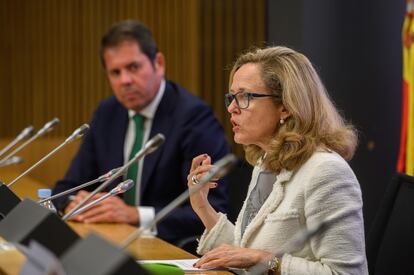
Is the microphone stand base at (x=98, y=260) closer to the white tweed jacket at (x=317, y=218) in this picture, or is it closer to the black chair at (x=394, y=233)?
the white tweed jacket at (x=317, y=218)

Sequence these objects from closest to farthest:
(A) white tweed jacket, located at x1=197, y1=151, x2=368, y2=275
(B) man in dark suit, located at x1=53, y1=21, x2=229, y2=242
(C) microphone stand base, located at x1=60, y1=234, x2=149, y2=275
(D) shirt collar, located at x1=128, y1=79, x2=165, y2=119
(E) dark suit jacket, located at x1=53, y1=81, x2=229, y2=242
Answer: (C) microphone stand base, located at x1=60, y1=234, x2=149, y2=275 < (A) white tweed jacket, located at x1=197, y1=151, x2=368, y2=275 < (E) dark suit jacket, located at x1=53, y1=81, x2=229, y2=242 < (B) man in dark suit, located at x1=53, y1=21, x2=229, y2=242 < (D) shirt collar, located at x1=128, y1=79, x2=165, y2=119

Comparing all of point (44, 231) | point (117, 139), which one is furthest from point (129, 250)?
point (117, 139)

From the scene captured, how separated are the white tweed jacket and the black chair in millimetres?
285

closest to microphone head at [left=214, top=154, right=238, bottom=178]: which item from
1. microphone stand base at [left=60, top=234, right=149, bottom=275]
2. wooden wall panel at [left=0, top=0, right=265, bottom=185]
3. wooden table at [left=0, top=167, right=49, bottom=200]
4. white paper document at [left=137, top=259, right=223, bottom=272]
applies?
microphone stand base at [left=60, top=234, right=149, bottom=275]

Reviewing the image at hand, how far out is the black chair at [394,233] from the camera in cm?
269

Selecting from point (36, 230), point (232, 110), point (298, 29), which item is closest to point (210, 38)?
point (298, 29)

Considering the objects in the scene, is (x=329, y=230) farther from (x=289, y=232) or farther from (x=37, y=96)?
(x=37, y=96)

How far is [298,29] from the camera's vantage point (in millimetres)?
4953

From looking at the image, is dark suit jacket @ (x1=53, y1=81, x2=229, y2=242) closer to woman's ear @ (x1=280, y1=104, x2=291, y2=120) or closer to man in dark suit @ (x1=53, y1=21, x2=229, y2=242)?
man in dark suit @ (x1=53, y1=21, x2=229, y2=242)

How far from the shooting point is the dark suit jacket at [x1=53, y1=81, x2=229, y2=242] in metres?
4.01

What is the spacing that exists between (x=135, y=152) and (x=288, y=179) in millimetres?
1901

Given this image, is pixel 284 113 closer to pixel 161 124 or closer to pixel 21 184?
pixel 161 124

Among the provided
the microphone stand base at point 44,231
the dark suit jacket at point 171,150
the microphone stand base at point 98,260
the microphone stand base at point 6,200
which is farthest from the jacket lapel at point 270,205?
the dark suit jacket at point 171,150

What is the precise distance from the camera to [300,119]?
8.45 feet
